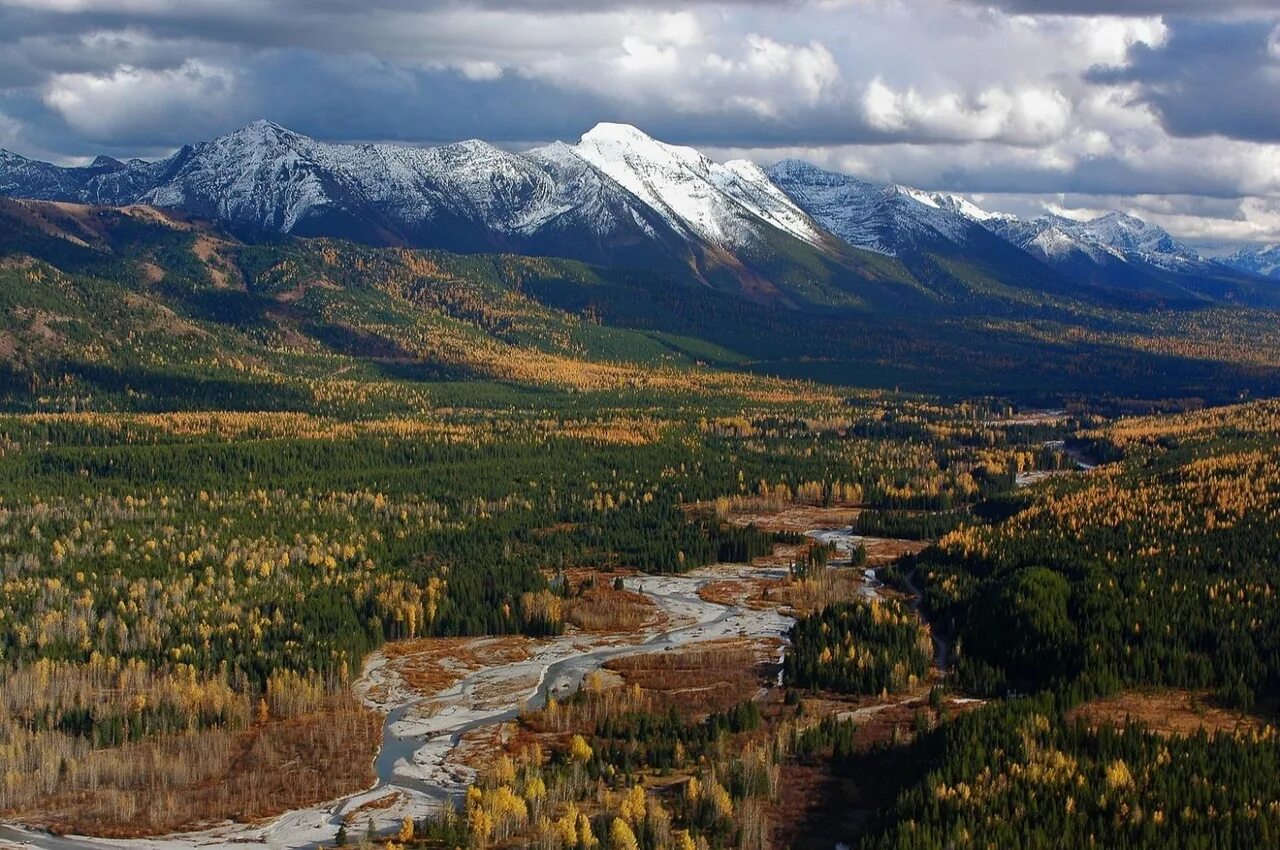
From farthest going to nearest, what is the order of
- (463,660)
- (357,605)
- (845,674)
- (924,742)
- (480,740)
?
(357,605) < (463,660) < (845,674) < (480,740) < (924,742)

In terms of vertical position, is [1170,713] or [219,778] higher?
[1170,713]

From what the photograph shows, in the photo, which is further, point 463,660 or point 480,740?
point 463,660

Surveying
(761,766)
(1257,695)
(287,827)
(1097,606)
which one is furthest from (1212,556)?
(287,827)

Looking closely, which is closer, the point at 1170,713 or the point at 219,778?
the point at 219,778

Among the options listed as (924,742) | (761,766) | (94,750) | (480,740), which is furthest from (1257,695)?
(94,750)

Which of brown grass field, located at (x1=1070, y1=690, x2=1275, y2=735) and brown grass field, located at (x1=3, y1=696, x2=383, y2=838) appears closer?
brown grass field, located at (x1=3, y1=696, x2=383, y2=838)

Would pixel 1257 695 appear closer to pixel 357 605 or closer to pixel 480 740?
pixel 480 740

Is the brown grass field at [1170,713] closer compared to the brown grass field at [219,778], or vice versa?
the brown grass field at [219,778]

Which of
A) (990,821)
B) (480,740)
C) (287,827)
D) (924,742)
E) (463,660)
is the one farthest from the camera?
(463,660)

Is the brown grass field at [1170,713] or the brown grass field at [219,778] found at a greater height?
the brown grass field at [1170,713]

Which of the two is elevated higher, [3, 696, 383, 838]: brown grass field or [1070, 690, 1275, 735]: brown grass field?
[1070, 690, 1275, 735]: brown grass field
